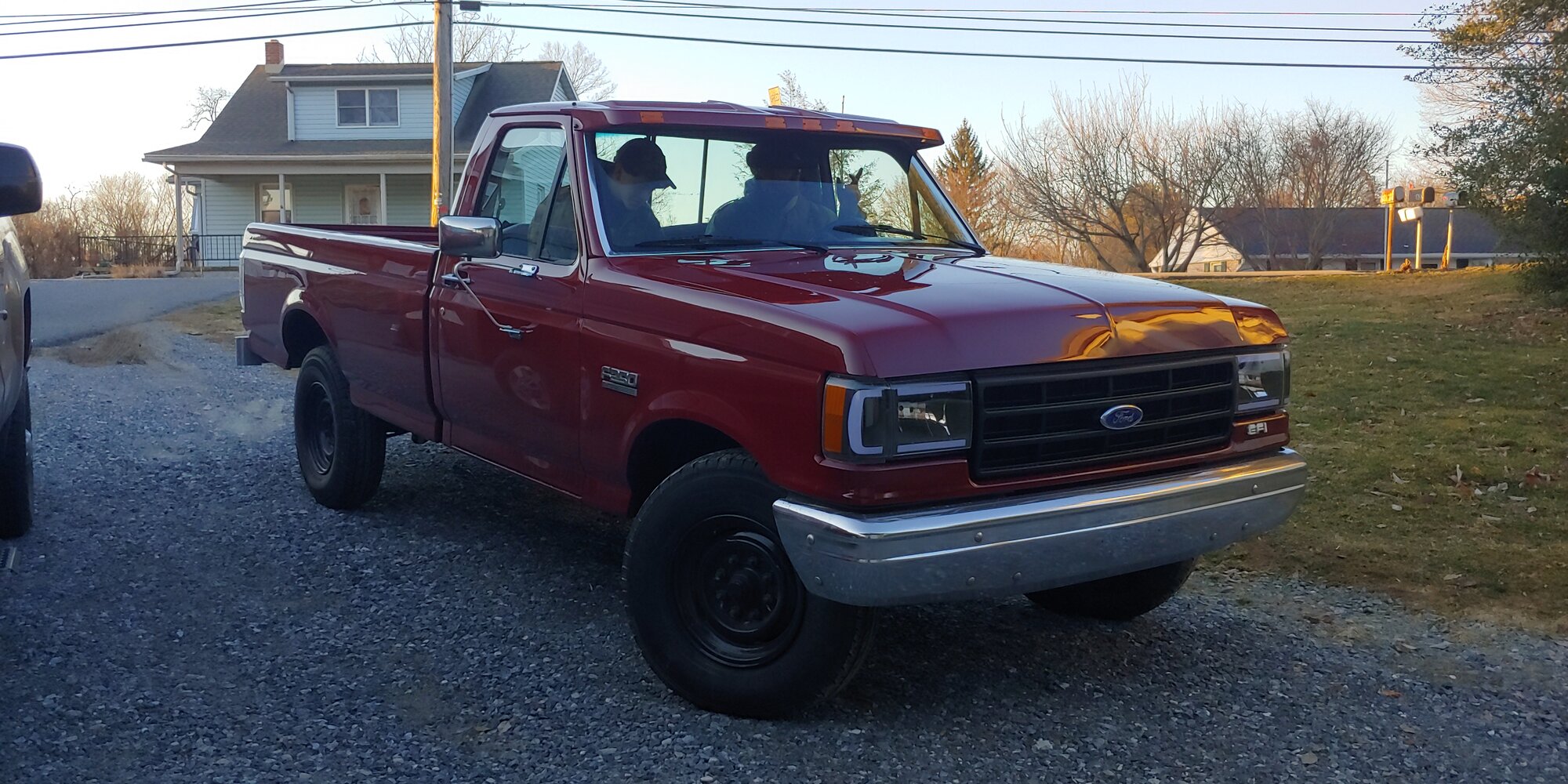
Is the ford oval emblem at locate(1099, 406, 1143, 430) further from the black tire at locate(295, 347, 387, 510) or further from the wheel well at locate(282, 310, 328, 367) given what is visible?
the wheel well at locate(282, 310, 328, 367)

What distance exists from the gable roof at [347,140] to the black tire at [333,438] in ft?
77.6

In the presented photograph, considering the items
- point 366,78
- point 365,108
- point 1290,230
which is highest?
point 366,78

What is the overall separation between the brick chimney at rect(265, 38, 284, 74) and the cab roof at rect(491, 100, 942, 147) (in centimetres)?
3107

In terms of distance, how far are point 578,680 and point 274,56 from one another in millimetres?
33328

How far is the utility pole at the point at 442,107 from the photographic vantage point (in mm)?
16625

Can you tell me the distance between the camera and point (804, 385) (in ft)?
11.6

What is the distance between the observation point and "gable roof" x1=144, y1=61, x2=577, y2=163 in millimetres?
30469

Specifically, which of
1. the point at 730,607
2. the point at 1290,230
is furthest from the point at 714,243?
the point at 1290,230

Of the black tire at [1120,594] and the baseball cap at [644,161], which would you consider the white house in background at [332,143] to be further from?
the black tire at [1120,594]

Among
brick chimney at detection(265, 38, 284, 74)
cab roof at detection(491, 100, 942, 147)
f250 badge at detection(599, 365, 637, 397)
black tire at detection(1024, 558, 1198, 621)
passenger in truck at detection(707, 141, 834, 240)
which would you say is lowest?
black tire at detection(1024, 558, 1198, 621)

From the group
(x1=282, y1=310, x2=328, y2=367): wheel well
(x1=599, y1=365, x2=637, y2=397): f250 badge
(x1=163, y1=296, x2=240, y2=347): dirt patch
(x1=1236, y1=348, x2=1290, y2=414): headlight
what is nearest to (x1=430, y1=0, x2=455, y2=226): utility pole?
(x1=163, y1=296, x2=240, y2=347): dirt patch

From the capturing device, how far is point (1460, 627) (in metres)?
4.99

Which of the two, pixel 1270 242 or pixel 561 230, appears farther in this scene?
pixel 1270 242

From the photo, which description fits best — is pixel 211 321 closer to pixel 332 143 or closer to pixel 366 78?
pixel 332 143
